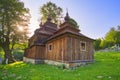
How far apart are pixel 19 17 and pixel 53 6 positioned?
18.8 meters

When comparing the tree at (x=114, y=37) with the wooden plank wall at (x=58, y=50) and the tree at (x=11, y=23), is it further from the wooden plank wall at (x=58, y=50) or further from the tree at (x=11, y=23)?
the wooden plank wall at (x=58, y=50)

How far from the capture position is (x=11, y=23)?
1283 inches

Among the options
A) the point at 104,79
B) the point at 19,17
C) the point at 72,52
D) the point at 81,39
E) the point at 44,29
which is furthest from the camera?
the point at 19,17

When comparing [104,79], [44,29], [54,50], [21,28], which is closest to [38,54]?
[54,50]

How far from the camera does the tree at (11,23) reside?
31688 mm

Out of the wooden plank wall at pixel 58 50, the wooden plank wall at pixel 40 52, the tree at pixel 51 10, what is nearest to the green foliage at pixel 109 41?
the tree at pixel 51 10

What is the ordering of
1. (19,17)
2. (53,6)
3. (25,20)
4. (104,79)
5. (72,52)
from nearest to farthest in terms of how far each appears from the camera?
1. (104,79)
2. (72,52)
3. (19,17)
4. (25,20)
5. (53,6)

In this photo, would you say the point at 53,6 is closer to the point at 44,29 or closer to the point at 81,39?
the point at 44,29

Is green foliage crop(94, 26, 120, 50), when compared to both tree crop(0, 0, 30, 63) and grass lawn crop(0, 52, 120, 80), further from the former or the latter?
grass lawn crop(0, 52, 120, 80)

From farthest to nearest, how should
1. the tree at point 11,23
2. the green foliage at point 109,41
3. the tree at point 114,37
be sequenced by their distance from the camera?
the tree at point 114,37 → the green foliage at point 109,41 → the tree at point 11,23

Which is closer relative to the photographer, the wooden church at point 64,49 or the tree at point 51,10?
the wooden church at point 64,49

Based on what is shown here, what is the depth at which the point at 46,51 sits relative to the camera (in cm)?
2497

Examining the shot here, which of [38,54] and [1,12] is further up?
[1,12]

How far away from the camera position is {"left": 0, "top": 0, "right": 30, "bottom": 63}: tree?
31688 mm
